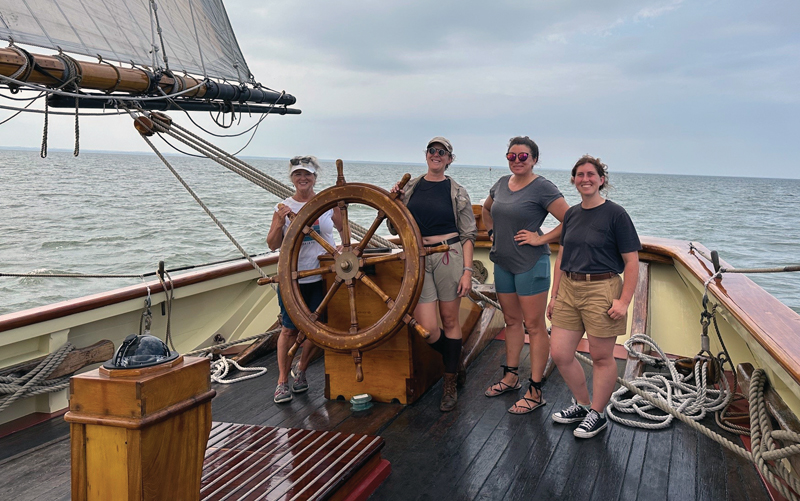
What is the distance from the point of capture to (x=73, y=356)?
250cm

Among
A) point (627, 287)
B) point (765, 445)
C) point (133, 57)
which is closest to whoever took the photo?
point (765, 445)

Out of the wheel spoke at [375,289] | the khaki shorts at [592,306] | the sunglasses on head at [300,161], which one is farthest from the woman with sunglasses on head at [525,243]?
the sunglasses on head at [300,161]

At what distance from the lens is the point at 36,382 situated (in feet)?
7.60

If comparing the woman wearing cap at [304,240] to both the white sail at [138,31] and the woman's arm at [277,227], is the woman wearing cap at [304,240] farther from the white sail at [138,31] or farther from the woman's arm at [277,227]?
the white sail at [138,31]

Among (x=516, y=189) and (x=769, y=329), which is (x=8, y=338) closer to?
(x=516, y=189)

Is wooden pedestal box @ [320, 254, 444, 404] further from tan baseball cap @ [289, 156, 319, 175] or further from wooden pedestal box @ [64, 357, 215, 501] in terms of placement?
wooden pedestal box @ [64, 357, 215, 501]

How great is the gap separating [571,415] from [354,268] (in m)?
0.97

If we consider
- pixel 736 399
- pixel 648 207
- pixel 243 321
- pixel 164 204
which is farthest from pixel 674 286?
pixel 648 207

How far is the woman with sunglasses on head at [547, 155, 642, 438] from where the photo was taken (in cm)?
198

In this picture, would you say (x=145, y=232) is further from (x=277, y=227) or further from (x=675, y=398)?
(x=675, y=398)

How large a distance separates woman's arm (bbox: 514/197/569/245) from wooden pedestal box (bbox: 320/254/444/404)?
50 cm

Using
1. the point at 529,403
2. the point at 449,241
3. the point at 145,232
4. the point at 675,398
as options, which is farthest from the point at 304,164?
the point at 145,232

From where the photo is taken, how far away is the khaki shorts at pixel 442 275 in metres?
2.37

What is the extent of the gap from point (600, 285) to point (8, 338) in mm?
Answer: 2142
